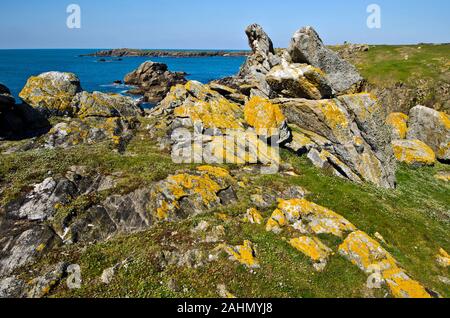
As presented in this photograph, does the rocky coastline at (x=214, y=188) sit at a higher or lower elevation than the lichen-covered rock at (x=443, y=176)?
higher

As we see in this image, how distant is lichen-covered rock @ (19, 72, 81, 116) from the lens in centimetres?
3474

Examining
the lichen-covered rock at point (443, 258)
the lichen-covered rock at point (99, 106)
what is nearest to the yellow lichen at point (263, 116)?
the lichen-covered rock at point (99, 106)

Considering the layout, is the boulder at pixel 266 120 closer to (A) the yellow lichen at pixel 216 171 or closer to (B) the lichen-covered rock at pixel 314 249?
(A) the yellow lichen at pixel 216 171

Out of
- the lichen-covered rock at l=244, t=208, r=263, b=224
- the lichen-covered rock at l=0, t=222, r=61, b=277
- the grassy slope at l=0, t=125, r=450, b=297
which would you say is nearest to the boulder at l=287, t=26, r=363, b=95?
the grassy slope at l=0, t=125, r=450, b=297

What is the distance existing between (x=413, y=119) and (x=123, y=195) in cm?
4747

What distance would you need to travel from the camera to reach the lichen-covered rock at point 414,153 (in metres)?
41.2

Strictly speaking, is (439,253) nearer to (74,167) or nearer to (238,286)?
(238,286)

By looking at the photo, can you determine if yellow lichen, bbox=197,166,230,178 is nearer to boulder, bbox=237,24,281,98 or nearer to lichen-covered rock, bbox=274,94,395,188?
lichen-covered rock, bbox=274,94,395,188

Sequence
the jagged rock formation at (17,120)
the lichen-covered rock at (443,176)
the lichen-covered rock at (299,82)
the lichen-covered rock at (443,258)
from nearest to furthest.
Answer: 1. the lichen-covered rock at (443,258)
2. the jagged rock formation at (17,120)
3. the lichen-covered rock at (299,82)
4. the lichen-covered rock at (443,176)

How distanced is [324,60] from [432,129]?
838 inches

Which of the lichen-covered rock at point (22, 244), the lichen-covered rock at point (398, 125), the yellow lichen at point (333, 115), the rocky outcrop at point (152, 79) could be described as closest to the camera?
the lichen-covered rock at point (22, 244)

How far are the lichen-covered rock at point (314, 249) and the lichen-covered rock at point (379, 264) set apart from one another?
3.51ft

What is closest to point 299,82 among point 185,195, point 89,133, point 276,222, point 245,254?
point 276,222

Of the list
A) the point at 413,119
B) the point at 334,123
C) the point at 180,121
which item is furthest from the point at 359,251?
the point at 413,119
